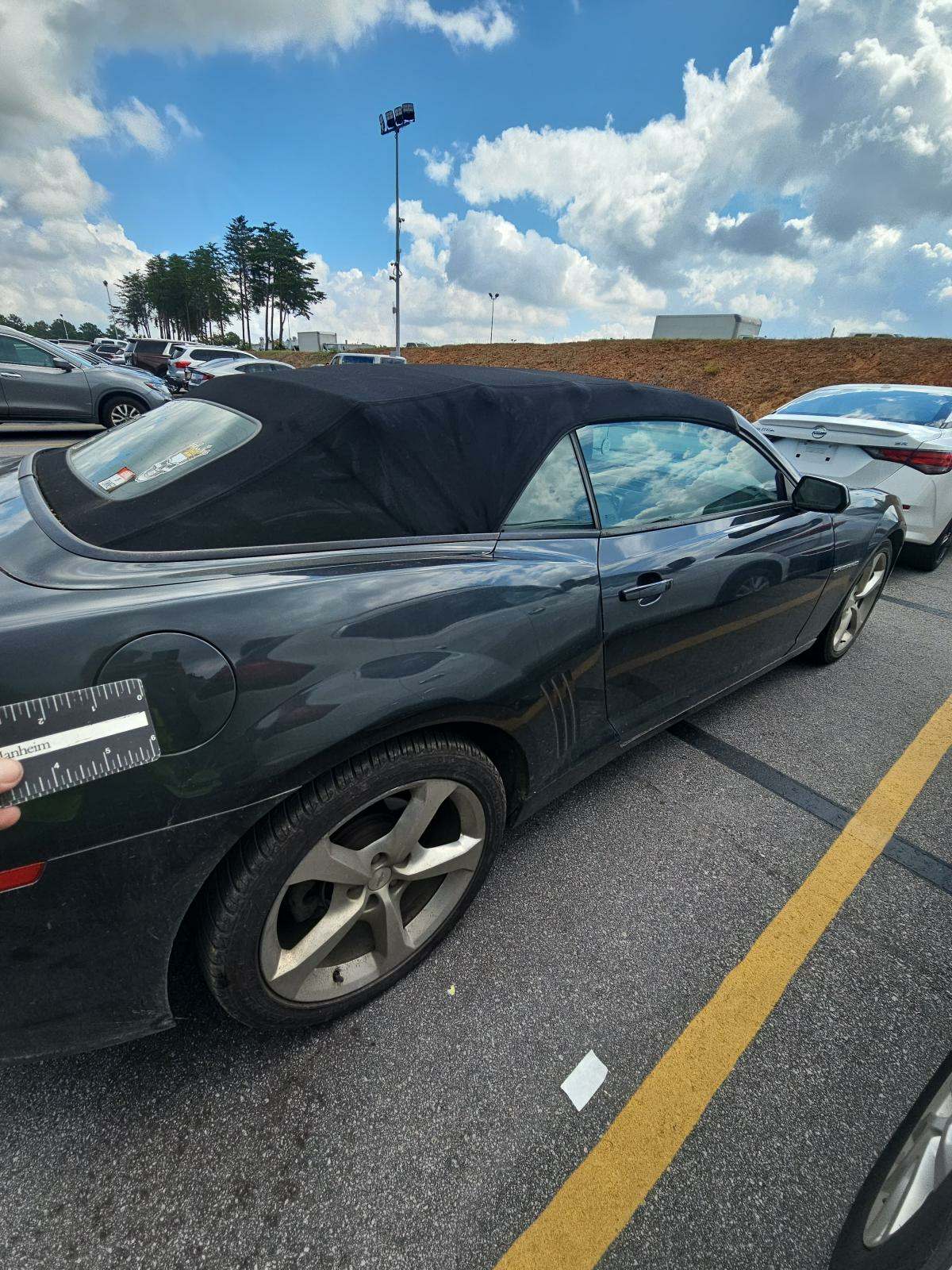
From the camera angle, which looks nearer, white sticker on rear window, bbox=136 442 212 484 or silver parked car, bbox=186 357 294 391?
white sticker on rear window, bbox=136 442 212 484

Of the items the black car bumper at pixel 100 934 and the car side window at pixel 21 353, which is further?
the car side window at pixel 21 353

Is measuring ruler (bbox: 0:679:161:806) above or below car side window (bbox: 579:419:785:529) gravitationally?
below

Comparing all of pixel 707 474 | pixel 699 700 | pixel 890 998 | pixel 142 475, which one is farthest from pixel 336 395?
pixel 890 998

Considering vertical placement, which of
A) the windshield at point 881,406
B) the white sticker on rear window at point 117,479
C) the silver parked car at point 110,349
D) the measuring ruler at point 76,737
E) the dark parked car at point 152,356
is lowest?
the measuring ruler at point 76,737

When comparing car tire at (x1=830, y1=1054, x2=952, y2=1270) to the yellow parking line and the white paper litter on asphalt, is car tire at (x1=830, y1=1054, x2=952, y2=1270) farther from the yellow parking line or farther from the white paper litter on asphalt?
the white paper litter on asphalt

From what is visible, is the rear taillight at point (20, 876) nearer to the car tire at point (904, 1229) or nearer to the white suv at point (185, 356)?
the car tire at point (904, 1229)

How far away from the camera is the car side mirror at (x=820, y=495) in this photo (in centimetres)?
249

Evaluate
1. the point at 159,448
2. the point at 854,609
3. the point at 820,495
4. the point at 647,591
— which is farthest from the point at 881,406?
the point at 159,448

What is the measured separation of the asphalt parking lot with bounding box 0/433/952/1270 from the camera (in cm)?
113

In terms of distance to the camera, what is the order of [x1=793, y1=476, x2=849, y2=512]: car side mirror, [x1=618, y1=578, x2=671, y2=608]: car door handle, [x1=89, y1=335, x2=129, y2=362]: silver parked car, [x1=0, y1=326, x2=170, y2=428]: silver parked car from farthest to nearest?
[x1=89, y1=335, x2=129, y2=362]: silver parked car → [x1=0, y1=326, x2=170, y2=428]: silver parked car → [x1=793, y1=476, x2=849, y2=512]: car side mirror → [x1=618, y1=578, x2=671, y2=608]: car door handle

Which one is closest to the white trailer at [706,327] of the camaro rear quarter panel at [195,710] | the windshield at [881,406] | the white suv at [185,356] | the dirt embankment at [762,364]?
the dirt embankment at [762,364]

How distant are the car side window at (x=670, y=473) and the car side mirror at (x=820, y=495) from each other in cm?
8

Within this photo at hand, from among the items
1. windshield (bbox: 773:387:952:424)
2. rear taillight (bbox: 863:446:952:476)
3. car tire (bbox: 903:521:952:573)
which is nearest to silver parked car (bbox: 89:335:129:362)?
windshield (bbox: 773:387:952:424)

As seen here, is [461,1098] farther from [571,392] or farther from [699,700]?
[571,392]
